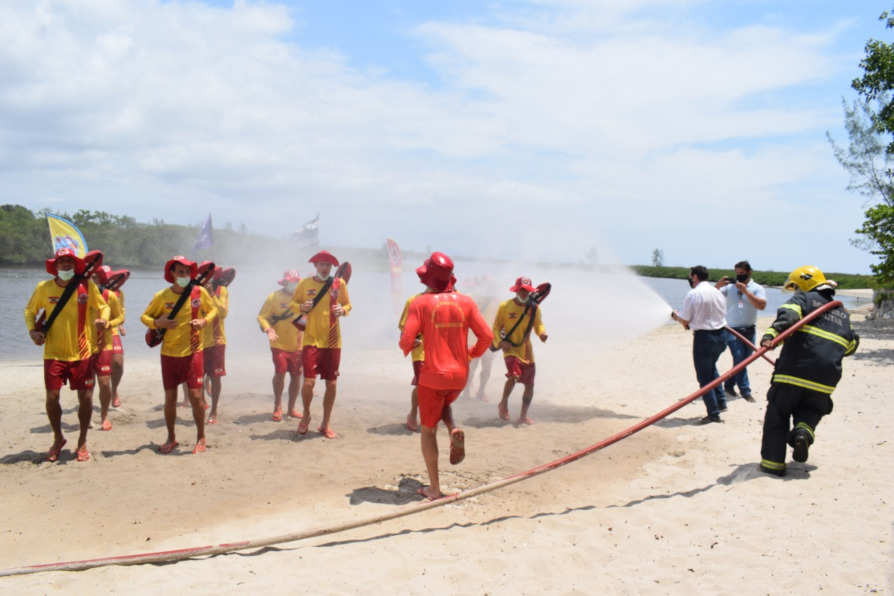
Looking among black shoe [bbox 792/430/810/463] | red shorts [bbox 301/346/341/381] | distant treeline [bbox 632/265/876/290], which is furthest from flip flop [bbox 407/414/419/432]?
distant treeline [bbox 632/265/876/290]

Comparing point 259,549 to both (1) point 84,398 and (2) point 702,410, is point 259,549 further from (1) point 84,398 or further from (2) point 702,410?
(2) point 702,410

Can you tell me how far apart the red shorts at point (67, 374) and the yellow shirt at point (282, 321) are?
2.48 metres

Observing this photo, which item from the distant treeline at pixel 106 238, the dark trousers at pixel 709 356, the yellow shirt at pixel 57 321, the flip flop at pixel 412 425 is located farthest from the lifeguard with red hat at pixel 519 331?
the distant treeline at pixel 106 238

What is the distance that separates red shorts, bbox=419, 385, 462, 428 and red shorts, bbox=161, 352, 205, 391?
2935mm

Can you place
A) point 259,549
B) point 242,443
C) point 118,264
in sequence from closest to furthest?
point 259,549 < point 242,443 < point 118,264

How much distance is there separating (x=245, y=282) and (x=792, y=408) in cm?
3293

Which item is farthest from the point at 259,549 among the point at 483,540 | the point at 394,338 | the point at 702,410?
the point at 394,338

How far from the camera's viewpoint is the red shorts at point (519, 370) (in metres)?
8.59

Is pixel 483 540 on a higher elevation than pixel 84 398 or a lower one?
lower

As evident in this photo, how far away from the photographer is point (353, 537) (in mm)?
4789

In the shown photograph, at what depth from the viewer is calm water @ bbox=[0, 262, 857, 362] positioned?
16312 mm

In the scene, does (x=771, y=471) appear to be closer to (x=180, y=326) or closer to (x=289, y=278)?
(x=180, y=326)

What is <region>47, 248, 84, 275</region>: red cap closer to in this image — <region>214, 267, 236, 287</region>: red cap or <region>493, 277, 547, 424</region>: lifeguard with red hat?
<region>214, 267, 236, 287</region>: red cap

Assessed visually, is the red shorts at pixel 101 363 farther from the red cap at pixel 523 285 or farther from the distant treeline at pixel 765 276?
Answer: the distant treeline at pixel 765 276
